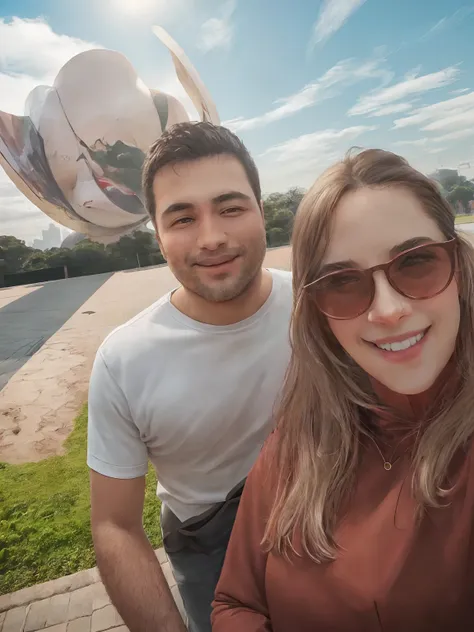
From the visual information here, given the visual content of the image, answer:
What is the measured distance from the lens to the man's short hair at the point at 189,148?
111 centimetres

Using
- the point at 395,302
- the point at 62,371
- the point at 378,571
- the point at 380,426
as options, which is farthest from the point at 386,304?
the point at 62,371

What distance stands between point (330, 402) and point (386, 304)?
8.8 inches

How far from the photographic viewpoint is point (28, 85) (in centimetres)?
263

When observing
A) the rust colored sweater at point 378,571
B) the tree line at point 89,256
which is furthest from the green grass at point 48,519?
the rust colored sweater at point 378,571

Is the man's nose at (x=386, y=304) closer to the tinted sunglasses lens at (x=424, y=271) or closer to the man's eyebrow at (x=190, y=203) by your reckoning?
the tinted sunglasses lens at (x=424, y=271)

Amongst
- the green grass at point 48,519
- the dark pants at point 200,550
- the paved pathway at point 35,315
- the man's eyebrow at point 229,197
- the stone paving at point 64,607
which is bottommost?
the stone paving at point 64,607

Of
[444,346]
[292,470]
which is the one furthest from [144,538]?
[444,346]

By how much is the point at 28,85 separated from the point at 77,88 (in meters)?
0.51

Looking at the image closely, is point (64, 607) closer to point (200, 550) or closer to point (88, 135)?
point (200, 550)

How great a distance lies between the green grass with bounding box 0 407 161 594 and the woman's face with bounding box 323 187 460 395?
2.01m

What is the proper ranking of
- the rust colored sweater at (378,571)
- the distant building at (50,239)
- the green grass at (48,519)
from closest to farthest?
the rust colored sweater at (378,571) → the green grass at (48,519) → the distant building at (50,239)

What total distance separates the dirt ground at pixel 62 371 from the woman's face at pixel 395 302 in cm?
159

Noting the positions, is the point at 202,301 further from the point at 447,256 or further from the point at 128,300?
the point at 128,300

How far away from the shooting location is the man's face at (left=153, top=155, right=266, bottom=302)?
1086 mm
